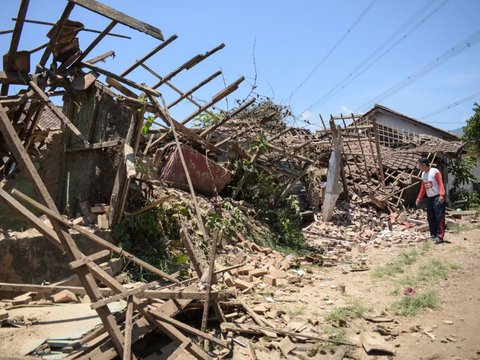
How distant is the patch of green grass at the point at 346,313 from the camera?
5.07 m

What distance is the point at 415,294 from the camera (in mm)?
5910

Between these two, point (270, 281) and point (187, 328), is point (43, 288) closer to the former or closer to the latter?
point (187, 328)

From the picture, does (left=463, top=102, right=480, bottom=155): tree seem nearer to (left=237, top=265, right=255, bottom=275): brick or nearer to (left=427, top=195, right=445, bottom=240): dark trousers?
(left=427, top=195, right=445, bottom=240): dark trousers

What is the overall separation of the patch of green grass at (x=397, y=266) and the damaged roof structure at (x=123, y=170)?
1665mm

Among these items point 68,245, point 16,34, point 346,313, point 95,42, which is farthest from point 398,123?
point 68,245

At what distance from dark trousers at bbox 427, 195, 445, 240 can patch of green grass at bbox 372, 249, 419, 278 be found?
112cm

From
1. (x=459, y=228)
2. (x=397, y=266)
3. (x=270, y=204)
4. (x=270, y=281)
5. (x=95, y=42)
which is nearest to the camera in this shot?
(x=95, y=42)

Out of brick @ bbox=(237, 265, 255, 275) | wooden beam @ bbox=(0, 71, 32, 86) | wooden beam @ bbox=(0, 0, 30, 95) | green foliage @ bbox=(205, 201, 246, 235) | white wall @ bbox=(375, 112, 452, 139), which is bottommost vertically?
brick @ bbox=(237, 265, 255, 275)

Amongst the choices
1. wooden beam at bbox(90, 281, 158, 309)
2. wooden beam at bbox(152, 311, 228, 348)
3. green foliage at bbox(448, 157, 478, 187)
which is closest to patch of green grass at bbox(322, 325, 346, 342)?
wooden beam at bbox(152, 311, 228, 348)

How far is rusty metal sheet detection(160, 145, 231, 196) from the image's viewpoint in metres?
8.76

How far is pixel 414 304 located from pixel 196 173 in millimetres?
5255

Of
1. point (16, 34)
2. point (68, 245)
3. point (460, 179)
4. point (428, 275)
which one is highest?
point (16, 34)

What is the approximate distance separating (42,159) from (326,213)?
26.3 feet

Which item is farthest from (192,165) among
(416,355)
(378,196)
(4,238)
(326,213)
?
(378,196)
